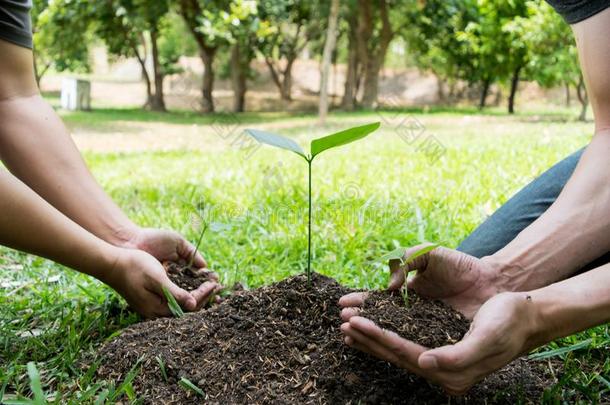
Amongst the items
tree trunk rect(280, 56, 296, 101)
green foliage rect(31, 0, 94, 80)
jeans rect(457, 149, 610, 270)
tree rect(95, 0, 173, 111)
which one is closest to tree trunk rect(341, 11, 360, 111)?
tree trunk rect(280, 56, 296, 101)

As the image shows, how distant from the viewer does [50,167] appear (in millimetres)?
1739

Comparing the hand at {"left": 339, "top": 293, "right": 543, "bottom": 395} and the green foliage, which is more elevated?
the green foliage

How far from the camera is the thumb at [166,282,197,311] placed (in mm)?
1560

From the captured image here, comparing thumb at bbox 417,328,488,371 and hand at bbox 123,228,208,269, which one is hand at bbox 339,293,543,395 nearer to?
thumb at bbox 417,328,488,371

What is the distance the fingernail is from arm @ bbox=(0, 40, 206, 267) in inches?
38.2

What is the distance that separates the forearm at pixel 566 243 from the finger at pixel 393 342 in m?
0.42

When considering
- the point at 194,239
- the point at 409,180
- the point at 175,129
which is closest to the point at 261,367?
the point at 194,239

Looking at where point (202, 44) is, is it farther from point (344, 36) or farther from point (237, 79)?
point (344, 36)

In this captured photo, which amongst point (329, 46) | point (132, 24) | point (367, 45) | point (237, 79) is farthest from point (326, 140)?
point (367, 45)

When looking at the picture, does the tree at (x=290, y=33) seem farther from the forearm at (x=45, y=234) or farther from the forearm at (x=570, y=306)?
the forearm at (x=570, y=306)

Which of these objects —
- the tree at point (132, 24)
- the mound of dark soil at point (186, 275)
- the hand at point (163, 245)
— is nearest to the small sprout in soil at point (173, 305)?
the mound of dark soil at point (186, 275)

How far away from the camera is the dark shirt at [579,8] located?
4.81ft

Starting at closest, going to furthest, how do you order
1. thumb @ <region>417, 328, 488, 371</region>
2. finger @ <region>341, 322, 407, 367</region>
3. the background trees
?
thumb @ <region>417, 328, 488, 371</region>
finger @ <region>341, 322, 407, 367</region>
the background trees

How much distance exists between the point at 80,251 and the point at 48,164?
407mm
